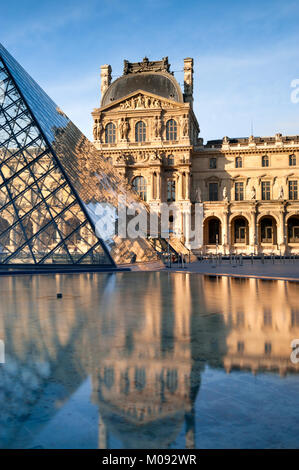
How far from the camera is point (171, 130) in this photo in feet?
164

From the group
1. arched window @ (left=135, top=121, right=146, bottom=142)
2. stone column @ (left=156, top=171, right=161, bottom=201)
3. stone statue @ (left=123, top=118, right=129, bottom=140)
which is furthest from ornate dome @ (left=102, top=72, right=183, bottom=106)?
stone column @ (left=156, top=171, right=161, bottom=201)

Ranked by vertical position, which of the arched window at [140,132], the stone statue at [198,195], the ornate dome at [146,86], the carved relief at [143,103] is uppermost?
the ornate dome at [146,86]

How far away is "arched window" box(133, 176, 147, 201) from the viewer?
165 ft

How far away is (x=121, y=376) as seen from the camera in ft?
15.8

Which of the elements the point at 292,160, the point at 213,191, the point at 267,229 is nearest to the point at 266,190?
the point at 292,160

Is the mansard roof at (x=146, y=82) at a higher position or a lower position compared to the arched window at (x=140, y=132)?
higher

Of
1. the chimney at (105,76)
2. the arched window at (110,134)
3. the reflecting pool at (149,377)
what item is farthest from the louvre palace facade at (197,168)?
the reflecting pool at (149,377)

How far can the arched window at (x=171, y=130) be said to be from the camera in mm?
49969

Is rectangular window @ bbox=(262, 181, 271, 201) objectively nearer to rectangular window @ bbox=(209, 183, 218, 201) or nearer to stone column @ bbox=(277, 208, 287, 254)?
stone column @ bbox=(277, 208, 287, 254)

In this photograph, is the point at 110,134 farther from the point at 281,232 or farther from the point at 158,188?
the point at 281,232

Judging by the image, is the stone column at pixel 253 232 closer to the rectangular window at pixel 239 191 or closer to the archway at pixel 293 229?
the archway at pixel 293 229

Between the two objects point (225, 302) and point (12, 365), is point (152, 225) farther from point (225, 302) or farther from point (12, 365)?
point (12, 365)

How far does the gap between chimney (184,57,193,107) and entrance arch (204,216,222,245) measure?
17673 mm

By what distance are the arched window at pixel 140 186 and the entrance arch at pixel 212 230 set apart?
9006 millimetres
